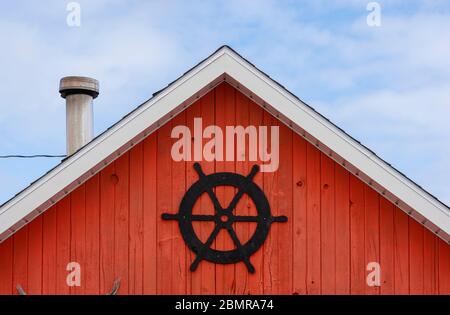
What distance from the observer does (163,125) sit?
10.1m

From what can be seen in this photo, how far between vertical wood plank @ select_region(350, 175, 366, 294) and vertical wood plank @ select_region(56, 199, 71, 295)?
3.45 meters

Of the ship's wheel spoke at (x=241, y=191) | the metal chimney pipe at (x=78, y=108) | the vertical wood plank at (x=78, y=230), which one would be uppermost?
the metal chimney pipe at (x=78, y=108)

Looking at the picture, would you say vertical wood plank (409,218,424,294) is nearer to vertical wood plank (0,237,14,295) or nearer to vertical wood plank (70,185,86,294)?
vertical wood plank (70,185,86,294)

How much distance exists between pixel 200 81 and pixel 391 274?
Result: 3285 mm

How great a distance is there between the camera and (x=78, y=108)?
15.7 m

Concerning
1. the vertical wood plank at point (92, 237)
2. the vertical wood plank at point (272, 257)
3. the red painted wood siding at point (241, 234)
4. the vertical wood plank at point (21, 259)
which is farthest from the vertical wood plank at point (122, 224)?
the vertical wood plank at point (272, 257)

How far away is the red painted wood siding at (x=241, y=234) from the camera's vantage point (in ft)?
32.9

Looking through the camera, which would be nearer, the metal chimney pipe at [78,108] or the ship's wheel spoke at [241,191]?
the ship's wheel spoke at [241,191]

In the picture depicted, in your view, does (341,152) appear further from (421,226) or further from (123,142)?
(123,142)

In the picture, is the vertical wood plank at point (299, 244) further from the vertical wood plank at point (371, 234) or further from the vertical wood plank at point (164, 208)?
the vertical wood plank at point (164, 208)

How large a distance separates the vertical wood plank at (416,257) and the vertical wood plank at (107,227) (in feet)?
11.8

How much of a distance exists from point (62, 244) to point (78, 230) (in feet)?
0.86
